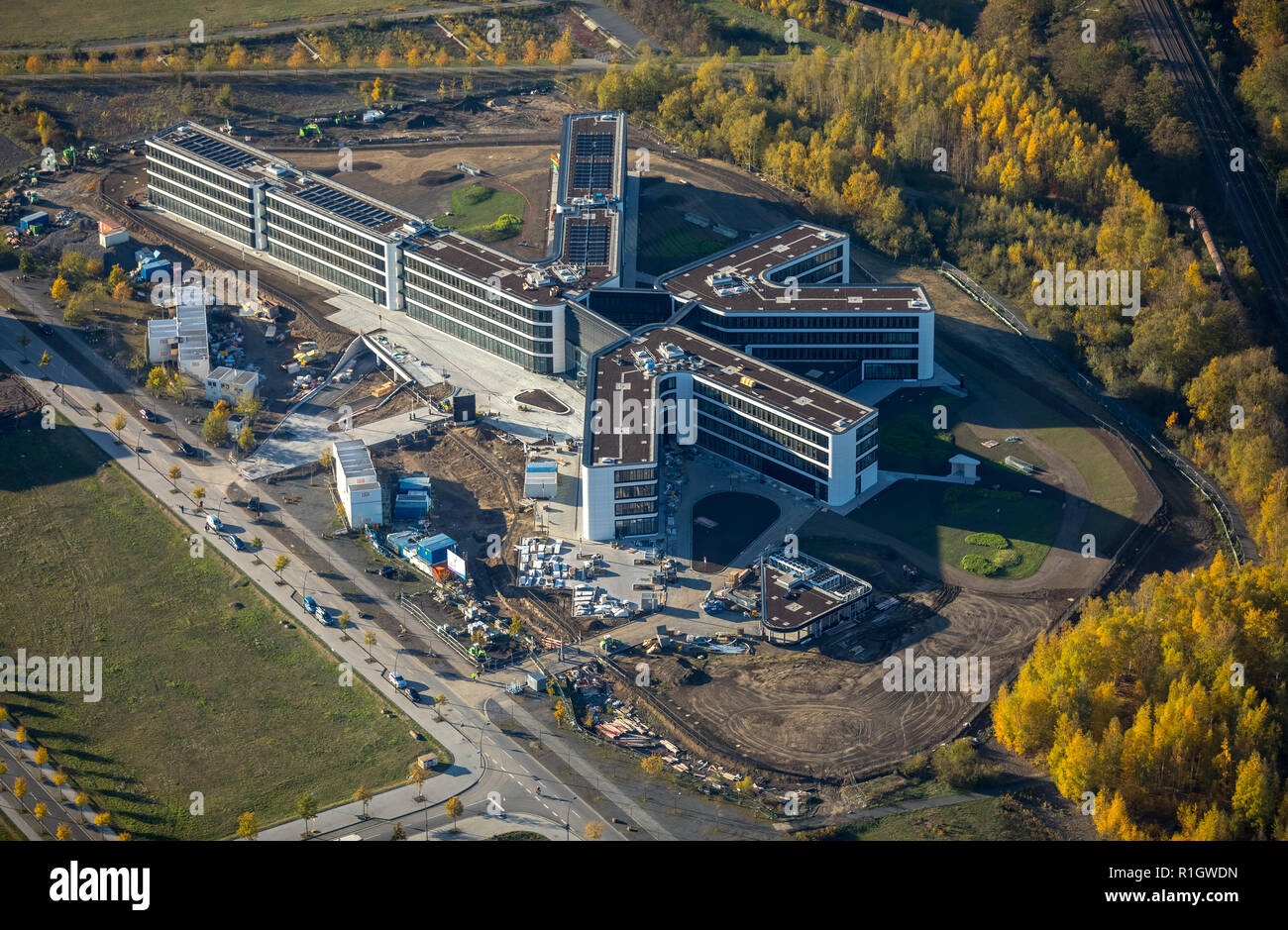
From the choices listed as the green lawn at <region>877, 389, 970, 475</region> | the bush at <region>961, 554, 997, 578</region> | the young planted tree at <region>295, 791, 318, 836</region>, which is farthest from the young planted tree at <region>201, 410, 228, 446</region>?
the bush at <region>961, 554, 997, 578</region>

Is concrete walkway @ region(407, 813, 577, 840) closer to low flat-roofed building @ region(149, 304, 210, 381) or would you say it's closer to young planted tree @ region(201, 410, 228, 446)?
young planted tree @ region(201, 410, 228, 446)

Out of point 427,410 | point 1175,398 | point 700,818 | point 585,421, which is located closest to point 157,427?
point 427,410

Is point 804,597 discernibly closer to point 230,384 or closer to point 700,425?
point 700,425

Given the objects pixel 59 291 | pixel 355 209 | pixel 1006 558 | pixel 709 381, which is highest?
pixel 355 209

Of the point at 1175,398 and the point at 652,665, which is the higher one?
the point at 1175,398

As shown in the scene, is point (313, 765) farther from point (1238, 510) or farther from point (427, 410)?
point (1238, 510)

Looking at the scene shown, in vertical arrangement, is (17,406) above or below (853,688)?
above

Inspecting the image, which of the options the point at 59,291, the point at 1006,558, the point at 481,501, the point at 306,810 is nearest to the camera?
the point at 306,810

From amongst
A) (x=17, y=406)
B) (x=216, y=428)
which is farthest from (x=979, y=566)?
(x=17, y=406)
